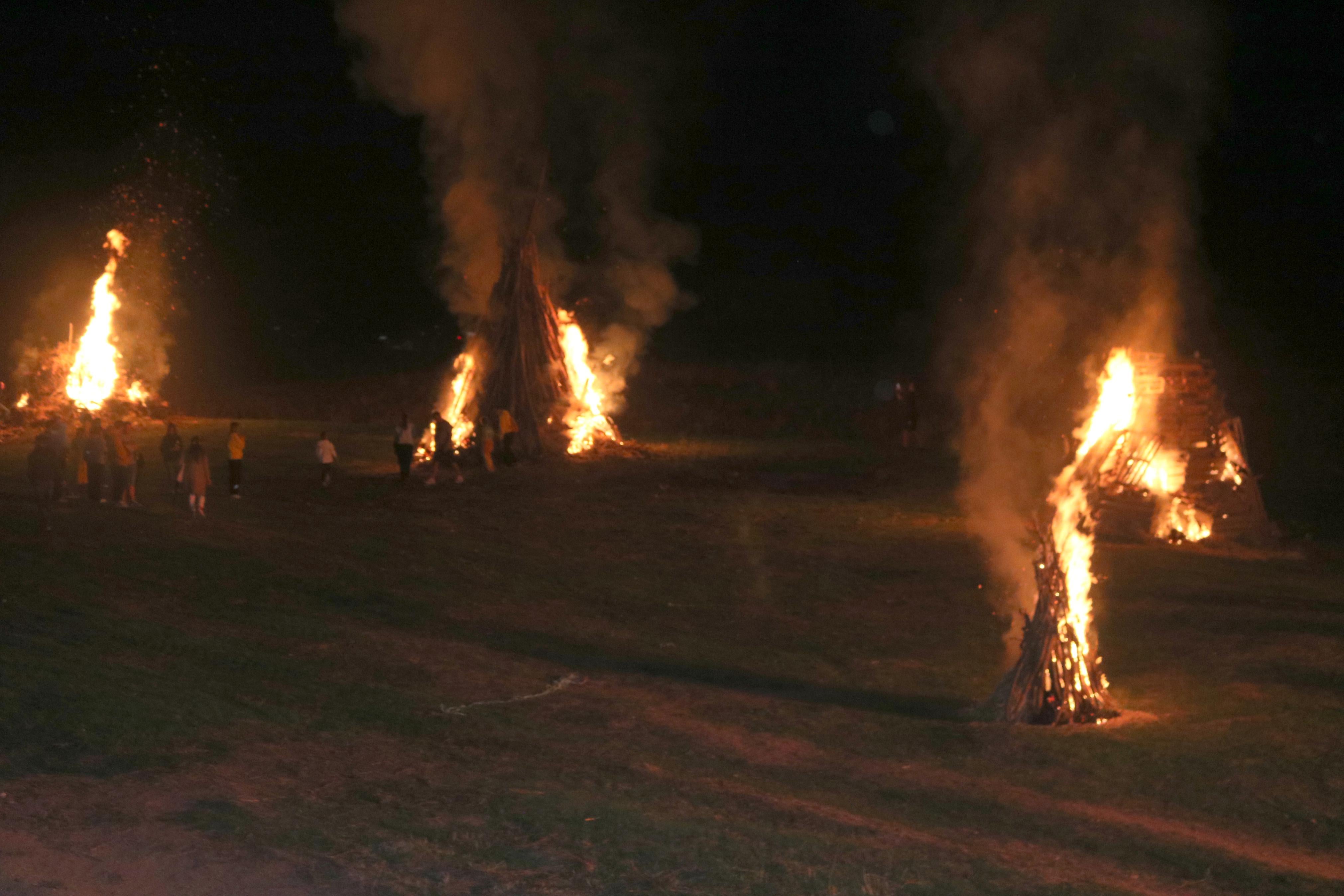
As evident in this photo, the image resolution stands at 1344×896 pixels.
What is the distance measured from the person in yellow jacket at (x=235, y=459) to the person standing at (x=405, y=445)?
279cm

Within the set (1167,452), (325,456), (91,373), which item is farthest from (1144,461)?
(91,373)

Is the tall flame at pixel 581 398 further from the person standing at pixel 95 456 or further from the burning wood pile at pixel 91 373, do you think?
the burning wood pile at pixel 91 373

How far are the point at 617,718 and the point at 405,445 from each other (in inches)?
512

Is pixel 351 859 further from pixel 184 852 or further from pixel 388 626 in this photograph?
pixel 388 626

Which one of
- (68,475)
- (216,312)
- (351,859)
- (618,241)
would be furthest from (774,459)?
(216,312)

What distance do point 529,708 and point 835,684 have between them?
2.73m

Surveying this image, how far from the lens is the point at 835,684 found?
35.9 ft

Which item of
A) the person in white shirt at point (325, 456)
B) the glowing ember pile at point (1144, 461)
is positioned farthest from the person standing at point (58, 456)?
the glowing ember pile at point (1144, 461)

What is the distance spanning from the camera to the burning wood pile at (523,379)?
1022 inches

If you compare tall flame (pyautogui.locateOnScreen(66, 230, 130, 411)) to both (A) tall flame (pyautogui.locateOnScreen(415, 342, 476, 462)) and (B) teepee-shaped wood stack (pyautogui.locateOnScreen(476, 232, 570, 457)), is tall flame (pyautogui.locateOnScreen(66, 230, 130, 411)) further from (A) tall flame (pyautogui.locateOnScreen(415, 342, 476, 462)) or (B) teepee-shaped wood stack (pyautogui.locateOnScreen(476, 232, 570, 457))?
(B) teepee-shaped wood stack (pyautogui.locateOnScreen(476, 232, 570, 457))

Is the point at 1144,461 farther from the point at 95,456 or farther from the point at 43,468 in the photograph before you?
the point at 43,468

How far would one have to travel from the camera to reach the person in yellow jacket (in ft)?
61.0

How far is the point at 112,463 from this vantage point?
17.5 metres

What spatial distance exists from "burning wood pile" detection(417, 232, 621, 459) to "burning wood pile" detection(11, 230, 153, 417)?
32.5 feet
